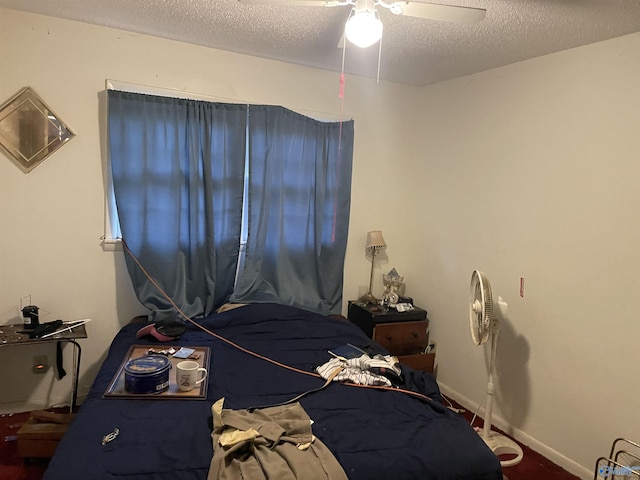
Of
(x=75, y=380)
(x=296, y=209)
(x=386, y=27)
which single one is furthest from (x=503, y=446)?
(x=75, y=380)

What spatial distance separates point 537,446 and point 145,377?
93.1 inches

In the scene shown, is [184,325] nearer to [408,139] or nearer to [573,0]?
[408,139]

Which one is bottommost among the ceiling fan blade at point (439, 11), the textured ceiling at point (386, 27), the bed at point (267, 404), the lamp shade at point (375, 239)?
the bed at point (267, 404)

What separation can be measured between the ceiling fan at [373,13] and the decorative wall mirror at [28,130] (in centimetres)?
172

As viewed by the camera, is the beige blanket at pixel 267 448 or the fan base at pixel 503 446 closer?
the beige blanket at pixel 267 448

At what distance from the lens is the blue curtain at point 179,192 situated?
2.89 m

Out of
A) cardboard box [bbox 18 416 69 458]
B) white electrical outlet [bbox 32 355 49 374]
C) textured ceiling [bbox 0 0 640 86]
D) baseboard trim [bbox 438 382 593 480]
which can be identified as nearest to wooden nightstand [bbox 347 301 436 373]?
baseboard trim [bbox 438 382 593 480]

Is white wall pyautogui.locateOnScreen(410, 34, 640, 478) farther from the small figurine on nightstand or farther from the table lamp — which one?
the table lamp

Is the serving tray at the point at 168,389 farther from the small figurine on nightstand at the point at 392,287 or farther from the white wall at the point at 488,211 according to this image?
the small figurine on nightstand at the point at 392,287

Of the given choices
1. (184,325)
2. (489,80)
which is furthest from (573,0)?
(184,325)

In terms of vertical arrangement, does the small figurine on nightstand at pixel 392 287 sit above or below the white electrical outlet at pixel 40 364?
above

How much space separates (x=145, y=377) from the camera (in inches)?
78.2

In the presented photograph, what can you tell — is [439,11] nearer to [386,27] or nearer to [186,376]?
[386,27]

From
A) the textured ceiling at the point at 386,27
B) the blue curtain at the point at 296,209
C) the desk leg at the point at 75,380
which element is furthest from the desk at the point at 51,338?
the textured ceiling at the point at 386,27
